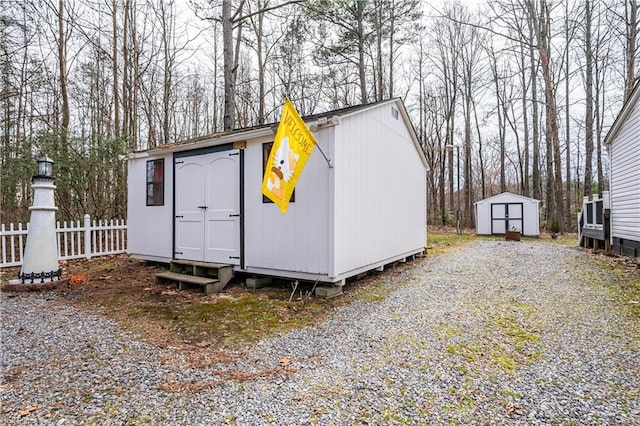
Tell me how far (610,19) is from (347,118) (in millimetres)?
13475

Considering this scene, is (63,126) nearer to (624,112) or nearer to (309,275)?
(309,275)

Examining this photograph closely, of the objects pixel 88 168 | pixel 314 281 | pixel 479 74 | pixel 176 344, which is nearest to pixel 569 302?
pixel 314 281

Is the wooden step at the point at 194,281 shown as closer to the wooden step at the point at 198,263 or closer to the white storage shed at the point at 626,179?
the wooden step at the point at 198,263

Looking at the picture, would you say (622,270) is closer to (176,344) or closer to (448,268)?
(448,268)

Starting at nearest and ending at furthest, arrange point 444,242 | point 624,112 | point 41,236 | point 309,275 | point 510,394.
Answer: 1. point 510,394
2. point 309,275
3. point 41,236
4. point 624,112
5. point 444,242

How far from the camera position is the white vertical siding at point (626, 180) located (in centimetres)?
736

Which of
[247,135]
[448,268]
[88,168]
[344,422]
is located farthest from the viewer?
[88,168]

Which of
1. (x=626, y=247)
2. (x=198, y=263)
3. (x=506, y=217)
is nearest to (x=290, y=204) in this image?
(x=198, y=263)

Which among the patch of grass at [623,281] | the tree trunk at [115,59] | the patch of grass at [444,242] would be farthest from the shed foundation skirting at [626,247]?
the tree trunk at [115,59]

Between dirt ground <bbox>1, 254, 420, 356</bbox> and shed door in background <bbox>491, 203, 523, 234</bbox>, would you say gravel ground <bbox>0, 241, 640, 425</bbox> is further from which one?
shed door in background <bbox>491, 203, 523, 234</bbox>

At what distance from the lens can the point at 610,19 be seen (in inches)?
483

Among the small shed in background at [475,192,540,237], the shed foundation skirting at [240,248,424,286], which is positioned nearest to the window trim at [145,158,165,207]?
the shed foundation skirting at [240,248,424,286]

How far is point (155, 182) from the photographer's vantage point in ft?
22.7

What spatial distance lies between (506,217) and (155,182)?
1427 centimetres
